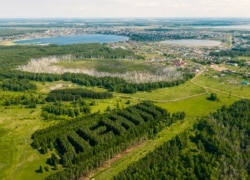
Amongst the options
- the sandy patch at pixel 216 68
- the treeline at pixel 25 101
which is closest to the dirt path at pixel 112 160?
the treeline at pixel 25 101

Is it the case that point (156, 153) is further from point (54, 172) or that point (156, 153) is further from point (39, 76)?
point (39, 76)

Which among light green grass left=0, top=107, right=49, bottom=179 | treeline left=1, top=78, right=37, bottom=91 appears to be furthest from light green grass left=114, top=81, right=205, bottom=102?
treeline left=1, top=78, right=37, bottom=91

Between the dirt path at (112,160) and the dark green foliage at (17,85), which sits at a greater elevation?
the dark green foliage at (17,85)

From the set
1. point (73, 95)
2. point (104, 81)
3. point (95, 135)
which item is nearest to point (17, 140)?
point (95, 135)

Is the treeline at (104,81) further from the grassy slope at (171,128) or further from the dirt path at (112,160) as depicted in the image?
the dirt path at (112,160)

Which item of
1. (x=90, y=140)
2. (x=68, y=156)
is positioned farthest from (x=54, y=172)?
(x=90, y=140)

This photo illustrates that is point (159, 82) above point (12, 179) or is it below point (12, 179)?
above
